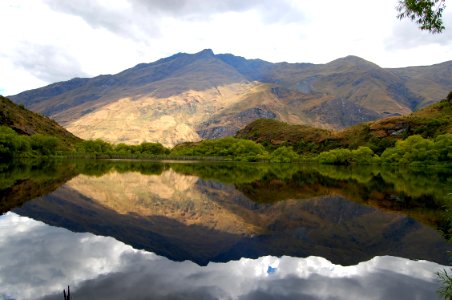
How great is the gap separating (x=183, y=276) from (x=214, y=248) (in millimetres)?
5659

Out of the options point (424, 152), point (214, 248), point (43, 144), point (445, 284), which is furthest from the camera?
point (43, 144)

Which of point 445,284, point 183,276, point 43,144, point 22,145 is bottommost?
point 445,284

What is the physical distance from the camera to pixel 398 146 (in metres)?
182

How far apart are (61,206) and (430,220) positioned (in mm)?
31359

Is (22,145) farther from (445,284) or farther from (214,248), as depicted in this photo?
(445,284)

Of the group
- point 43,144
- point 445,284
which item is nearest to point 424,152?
point 445,284

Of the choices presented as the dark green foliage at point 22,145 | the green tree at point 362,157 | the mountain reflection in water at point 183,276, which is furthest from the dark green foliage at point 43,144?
the mountain reflection in water at point 183,276

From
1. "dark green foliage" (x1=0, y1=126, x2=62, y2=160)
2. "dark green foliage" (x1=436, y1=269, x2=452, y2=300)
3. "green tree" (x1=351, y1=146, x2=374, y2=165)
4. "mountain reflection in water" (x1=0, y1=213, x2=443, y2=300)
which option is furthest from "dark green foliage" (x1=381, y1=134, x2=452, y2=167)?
"dark green foliage" (x1=0, y1=126, x2=62, y2=160)

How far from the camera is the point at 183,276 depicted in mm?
15195

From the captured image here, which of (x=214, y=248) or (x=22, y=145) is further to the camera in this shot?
(x=22, y=145)

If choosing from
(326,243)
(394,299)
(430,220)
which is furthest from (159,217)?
(430,220)

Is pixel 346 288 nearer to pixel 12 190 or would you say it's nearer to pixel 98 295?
pixel 98 295

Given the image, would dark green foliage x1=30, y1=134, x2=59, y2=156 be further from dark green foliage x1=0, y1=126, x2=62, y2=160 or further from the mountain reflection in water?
the mountain reflection in water

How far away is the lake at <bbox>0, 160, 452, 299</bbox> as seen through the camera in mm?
14045
